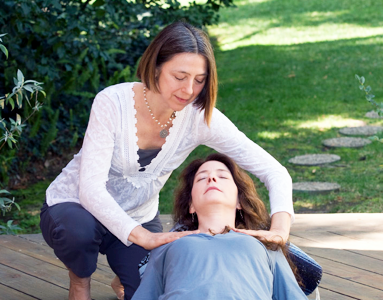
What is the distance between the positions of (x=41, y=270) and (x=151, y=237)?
1.03 metres

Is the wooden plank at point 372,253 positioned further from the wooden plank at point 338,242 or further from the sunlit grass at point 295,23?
the sunlit grass at point 295,23

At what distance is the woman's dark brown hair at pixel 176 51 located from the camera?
7.30ft

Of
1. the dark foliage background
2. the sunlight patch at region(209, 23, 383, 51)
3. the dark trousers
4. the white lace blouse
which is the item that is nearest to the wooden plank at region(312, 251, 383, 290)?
the white lace blouse

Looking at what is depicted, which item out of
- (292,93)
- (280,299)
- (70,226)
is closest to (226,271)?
(280,299)

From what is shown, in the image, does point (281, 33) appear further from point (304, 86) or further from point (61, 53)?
point (61, 53)

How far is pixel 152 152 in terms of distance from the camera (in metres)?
2.48

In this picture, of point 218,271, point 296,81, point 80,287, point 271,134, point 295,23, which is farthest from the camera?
point 295,23

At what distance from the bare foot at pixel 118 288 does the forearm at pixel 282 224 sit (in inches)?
31.8

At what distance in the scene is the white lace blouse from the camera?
2.29m

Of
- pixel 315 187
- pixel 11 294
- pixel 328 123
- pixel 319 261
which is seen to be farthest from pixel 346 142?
pixel 11 294

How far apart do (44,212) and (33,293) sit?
Result: 0.43 meters

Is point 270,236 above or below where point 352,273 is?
above

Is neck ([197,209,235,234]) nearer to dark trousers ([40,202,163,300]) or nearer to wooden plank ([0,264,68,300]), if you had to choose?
dark trousers ([40,202,163,300])

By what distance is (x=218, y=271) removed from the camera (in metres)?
1.98
